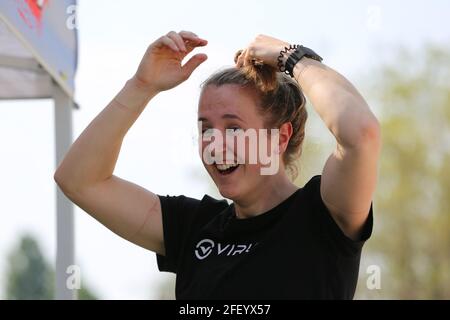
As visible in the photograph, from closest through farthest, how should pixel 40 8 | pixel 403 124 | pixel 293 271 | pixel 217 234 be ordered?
1. pixel 293 271
2. pixel 217 234
3. pixel 40 8
4. pixel 403 124

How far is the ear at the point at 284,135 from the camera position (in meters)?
2.65

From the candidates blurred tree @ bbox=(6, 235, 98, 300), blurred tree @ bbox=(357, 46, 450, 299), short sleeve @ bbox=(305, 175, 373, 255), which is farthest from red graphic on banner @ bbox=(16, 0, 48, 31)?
blurred tree @ bbox=(6, 235, 98, 300)

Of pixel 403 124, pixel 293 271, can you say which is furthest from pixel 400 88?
pixel 293 271

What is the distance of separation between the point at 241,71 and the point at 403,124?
16.8m

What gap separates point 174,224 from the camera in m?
2.73

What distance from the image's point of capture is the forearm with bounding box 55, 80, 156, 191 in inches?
107

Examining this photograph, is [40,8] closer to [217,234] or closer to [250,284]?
[217,234]

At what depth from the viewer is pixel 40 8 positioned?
146 inches

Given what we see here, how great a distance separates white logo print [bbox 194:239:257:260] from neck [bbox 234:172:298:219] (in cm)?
10

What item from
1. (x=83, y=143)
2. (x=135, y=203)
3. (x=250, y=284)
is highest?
(x=83, y=143)

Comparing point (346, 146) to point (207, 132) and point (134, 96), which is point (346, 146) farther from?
point (134, 96)

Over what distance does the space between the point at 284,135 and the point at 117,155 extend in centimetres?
50

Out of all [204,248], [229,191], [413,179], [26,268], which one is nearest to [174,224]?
[204,248]

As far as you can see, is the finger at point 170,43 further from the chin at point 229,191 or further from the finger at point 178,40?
the chin at point 229,191
